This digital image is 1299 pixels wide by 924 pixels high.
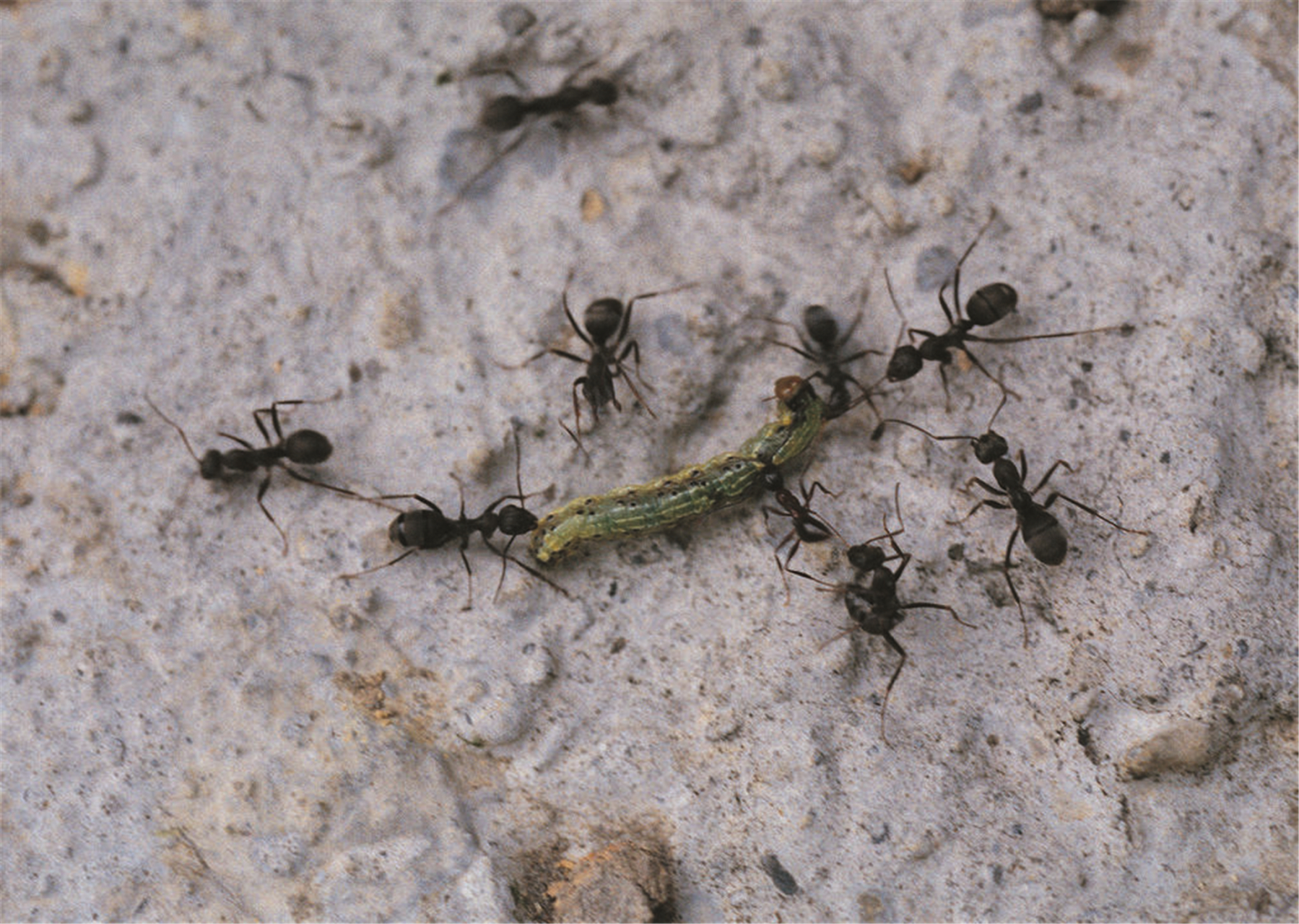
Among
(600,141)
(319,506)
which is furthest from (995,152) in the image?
(319,506)

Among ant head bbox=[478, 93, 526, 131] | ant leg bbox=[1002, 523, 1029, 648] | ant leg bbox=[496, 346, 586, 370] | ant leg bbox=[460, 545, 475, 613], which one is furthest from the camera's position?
ant head bbox=[478, 93, 526, 131]

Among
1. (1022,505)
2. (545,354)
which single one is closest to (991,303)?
(1022,505)

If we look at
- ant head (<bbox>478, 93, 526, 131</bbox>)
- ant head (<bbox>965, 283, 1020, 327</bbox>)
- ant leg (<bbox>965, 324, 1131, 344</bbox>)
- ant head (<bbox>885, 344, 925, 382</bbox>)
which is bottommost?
ant head (<bbox>885, 344, 925, 382</bbox>)

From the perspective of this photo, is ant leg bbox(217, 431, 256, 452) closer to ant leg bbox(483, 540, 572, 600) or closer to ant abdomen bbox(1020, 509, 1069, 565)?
ant leg bbox(483, 540, 572, 600)

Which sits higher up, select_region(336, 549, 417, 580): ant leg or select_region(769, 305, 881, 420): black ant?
→ select_region(769, 305, 881, 420): black ant

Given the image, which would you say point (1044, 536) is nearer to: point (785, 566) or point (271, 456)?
point (785, 566)

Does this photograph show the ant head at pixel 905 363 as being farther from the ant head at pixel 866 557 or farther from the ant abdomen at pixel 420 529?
the ant abdomen at pixel 420 529

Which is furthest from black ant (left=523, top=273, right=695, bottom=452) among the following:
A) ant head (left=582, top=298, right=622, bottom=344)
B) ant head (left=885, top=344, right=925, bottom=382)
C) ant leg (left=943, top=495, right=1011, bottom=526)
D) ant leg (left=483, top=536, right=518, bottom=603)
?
ant leg (left=943, top=495, right=1011, bottom=526)
